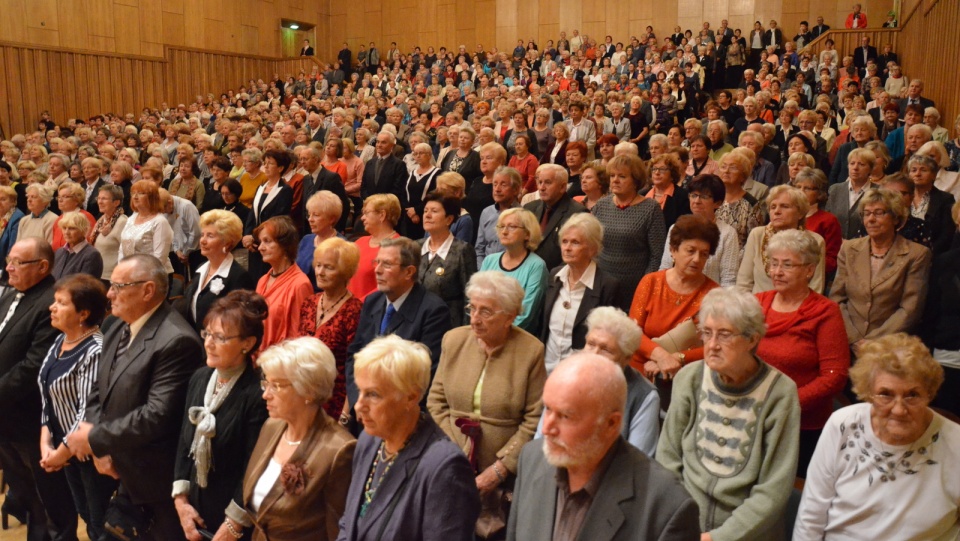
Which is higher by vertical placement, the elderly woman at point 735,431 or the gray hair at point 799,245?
the gray hair at point 799,245

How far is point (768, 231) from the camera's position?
412 centimetres

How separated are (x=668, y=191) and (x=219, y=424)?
3.48 m

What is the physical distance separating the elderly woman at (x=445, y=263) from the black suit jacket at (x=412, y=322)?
1.96 ft

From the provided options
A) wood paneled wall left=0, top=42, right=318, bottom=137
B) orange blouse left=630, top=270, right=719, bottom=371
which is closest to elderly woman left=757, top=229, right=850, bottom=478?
orange blouse left=630, top=270, right=719, bottom=371

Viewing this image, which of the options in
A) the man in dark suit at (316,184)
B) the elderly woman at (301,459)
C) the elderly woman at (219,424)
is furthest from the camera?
the man in dark suit at (316,184)

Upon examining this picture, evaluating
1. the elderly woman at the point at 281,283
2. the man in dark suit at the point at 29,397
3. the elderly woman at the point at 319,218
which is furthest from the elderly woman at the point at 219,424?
the elderly woman at the point at 319,218

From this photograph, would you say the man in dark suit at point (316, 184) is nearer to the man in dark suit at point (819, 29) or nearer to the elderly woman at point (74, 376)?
the elderly woman at point (74, 376)

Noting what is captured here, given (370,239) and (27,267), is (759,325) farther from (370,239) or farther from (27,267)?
(27,267)

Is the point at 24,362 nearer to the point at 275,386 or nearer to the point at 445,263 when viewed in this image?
the point at 275,386

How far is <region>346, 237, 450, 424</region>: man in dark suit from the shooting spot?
11.6 feet

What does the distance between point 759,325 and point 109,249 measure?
4.78m

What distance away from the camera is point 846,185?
206 inches

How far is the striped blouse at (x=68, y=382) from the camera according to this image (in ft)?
11.1

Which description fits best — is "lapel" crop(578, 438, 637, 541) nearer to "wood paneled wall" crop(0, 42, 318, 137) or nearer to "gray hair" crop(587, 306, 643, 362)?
"gray hair" crop(587, 306, 643, 362)
